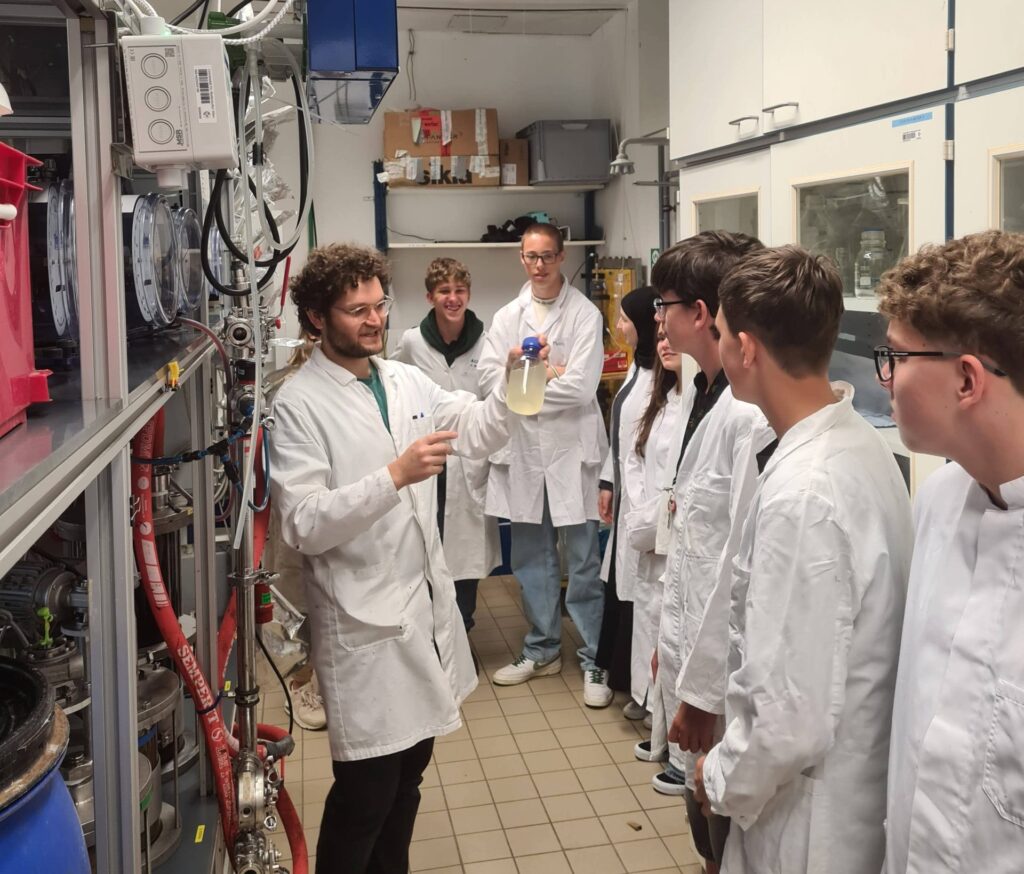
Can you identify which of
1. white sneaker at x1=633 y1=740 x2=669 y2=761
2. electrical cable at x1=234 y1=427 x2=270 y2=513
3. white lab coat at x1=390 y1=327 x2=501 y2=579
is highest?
electrical cable at x1=234 y1=427 x2=270 y2=513

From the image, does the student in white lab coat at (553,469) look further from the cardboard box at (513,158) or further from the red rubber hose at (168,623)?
the red rubber hose at (168,623)

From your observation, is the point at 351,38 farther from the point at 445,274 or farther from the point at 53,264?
the point at 445,274

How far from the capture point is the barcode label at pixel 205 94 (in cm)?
120

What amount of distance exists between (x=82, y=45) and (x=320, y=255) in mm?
934

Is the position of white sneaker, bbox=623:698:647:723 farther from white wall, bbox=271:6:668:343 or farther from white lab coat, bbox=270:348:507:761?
white wall, bbox=271:6:668:343

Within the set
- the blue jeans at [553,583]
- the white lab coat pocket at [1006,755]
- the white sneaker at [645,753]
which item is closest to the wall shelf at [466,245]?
the blue jeans at [553,583]

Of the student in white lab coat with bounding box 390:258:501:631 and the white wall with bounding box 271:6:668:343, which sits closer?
the student in white lab coat with bounding box 390:258:501:631

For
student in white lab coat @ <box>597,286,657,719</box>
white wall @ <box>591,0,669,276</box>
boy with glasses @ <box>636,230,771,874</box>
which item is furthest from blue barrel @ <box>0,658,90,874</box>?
white wall @ <box>591,0,669,276</box>

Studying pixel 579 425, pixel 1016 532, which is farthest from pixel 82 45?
pixel 579 425

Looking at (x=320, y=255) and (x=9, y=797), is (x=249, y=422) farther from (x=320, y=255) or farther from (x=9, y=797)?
(x=9, y=797)

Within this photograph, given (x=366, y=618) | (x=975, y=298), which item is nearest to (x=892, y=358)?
(x=975, y=298)

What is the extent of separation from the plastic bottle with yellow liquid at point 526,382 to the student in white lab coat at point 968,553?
1.02m

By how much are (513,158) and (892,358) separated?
168 inches

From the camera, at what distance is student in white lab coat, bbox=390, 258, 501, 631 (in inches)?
152
